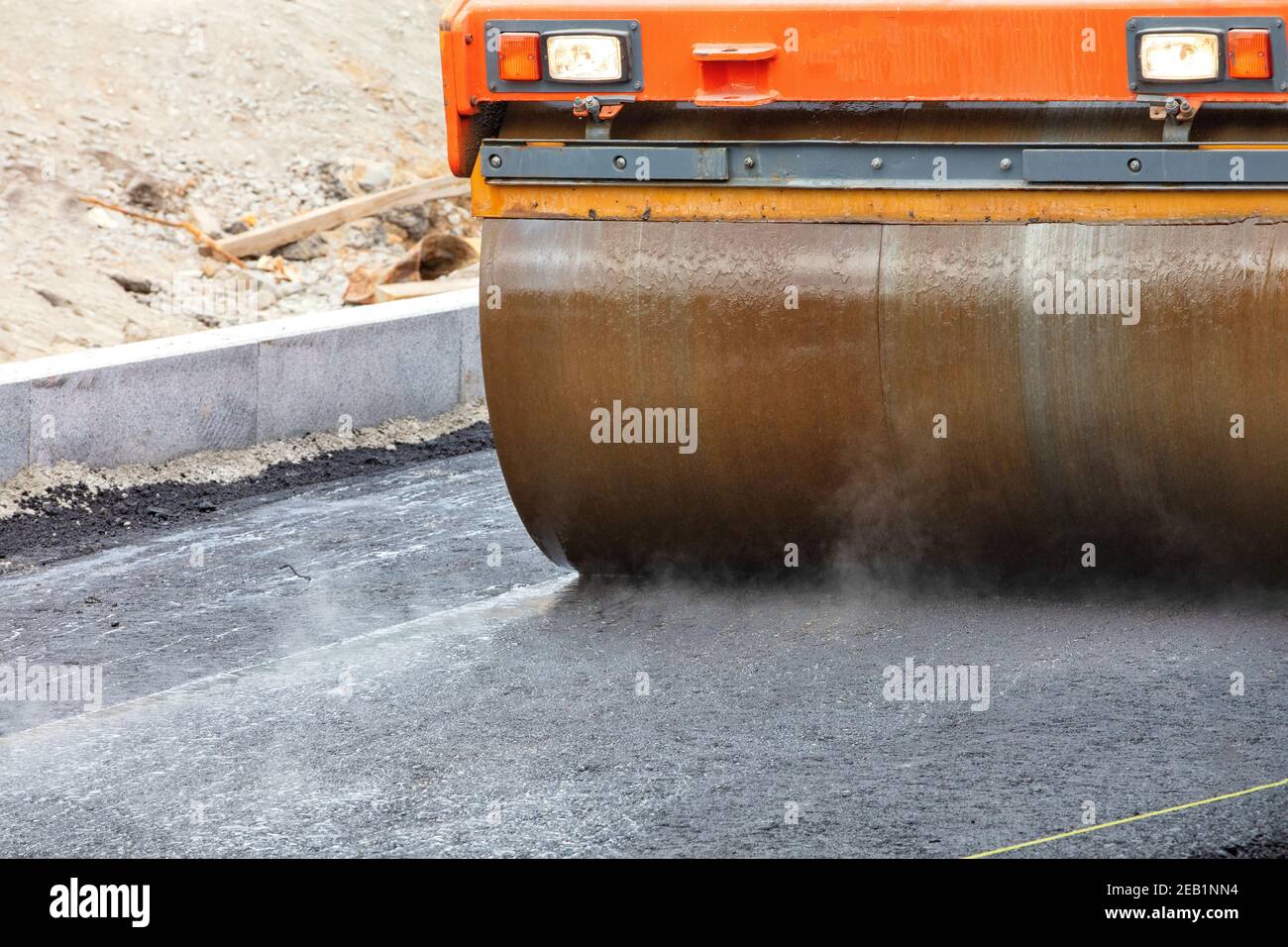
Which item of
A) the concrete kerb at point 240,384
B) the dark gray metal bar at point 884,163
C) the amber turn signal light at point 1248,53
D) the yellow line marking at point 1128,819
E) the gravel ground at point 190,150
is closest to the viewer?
A: the yellow line marking at point 1128,819

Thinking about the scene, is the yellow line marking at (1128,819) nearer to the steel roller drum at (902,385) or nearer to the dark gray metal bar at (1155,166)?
the steel roller drum at (902,385)

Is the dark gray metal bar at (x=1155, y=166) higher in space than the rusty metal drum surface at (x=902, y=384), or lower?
higher

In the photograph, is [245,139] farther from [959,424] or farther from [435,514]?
[959,424]

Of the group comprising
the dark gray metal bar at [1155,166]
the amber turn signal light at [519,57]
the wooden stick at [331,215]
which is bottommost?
the wooden stick at [331,215]

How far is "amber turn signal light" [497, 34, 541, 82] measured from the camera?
4.88m

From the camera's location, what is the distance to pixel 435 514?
6.64m

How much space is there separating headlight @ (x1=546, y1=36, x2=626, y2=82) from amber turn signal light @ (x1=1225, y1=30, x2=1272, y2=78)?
144 cm

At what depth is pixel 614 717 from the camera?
4316 mm

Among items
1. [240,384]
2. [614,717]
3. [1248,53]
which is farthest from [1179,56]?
[240,384]

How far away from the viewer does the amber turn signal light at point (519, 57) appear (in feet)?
16.0

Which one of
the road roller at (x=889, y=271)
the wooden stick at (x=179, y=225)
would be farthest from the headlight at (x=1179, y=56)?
the wooden stick at (x=179, y=225)

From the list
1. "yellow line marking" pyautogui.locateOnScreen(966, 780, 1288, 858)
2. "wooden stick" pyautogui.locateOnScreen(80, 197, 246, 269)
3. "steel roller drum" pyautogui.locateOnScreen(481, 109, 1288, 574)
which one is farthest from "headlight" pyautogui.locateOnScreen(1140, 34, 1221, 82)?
"wooden stick" pyautogui.locateOnScreen(80, 197, 246, 269)

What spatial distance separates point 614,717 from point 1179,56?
1958 millimetres

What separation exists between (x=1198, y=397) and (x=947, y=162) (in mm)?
809
